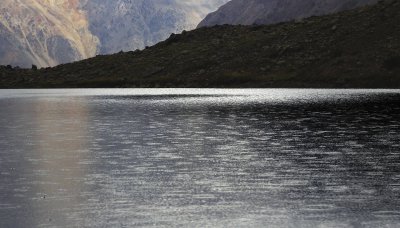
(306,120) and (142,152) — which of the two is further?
(306,120)

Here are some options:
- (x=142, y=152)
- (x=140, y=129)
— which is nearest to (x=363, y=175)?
(x=142, y=152)

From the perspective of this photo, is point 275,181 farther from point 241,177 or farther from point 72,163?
point 72,163

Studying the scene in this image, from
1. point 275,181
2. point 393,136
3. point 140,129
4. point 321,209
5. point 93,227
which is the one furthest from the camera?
point 140,129

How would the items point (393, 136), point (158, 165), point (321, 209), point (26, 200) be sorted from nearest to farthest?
point (321, 209)
point (26, 200)
point (158, 165)
point (393, 136)

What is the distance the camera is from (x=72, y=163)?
1758 inches

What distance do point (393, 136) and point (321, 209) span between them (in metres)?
34.2

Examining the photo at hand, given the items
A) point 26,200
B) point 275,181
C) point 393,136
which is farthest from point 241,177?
point 393,136

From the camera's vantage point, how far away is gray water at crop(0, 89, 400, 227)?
27.6m

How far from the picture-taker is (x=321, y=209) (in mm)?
28953

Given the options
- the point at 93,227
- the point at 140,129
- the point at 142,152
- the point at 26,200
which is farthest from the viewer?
the point at 140,129

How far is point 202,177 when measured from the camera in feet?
124

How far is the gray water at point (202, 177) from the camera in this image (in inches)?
1086

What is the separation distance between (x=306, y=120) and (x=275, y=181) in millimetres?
49652

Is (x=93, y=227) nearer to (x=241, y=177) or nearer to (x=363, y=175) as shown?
(x=241, y=177)
